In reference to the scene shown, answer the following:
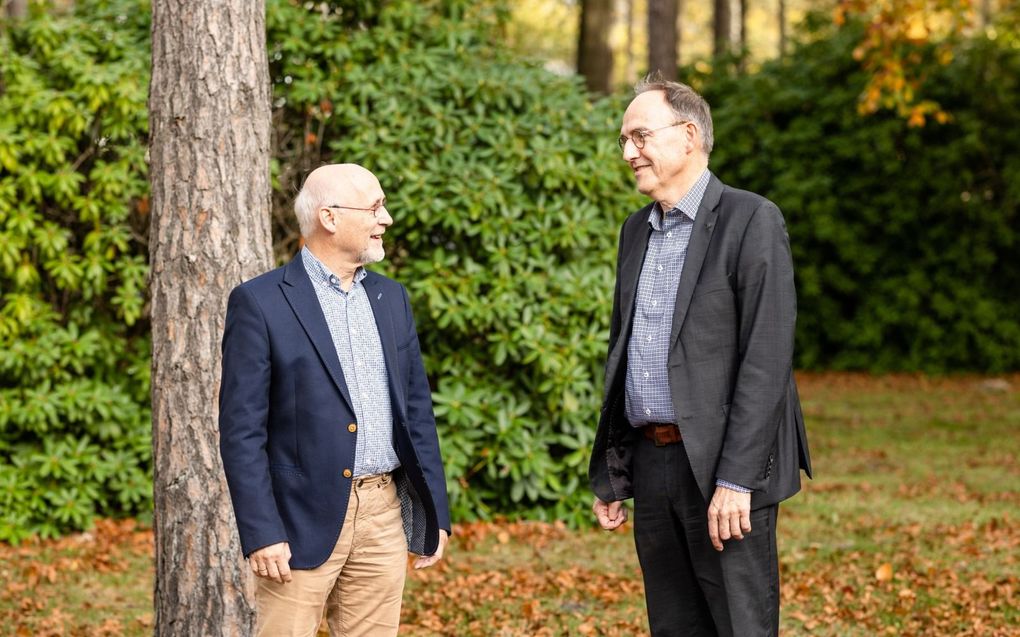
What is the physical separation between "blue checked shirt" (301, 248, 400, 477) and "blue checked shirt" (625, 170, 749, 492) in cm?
78

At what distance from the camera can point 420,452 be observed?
3572mm

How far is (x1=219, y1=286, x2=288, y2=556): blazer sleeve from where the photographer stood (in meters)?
3.20

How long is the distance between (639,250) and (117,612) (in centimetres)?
369

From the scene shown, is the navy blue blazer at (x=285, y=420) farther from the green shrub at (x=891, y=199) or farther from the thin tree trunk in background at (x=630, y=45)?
the thin tree trunk in background at (x=630, y=45)

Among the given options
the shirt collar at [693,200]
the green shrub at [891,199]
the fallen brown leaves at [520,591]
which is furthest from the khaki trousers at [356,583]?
the green shrub at [891,199]

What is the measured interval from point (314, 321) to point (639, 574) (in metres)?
3.73

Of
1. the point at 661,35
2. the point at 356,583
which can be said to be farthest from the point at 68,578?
the point at 661,35

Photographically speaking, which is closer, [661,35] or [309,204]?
[309,204]

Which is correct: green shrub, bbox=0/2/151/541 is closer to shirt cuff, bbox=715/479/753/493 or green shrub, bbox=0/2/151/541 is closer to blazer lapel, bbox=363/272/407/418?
blazer lapel, bbox=363/272/407/418

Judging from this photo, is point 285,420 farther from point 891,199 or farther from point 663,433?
point 891,199

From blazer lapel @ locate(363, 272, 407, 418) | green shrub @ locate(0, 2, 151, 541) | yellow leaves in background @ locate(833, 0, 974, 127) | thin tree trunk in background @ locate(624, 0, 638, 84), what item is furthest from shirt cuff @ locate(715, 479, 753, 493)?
thin tree trunk in background @ locate(624, 0, 638, 84)

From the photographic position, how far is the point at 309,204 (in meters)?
3.40

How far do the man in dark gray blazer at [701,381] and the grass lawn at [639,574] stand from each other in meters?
2.14

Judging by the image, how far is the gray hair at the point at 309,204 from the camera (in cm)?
338
